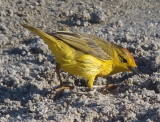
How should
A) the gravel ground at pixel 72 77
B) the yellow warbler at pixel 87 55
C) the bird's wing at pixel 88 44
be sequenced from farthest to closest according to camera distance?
1. the bird's wing at pixel 88 44
2. the yellow warbler at pixel 87 55
3. the gravel ground at pixel 72 77

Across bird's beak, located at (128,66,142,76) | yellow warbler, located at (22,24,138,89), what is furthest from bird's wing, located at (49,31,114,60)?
bird's beak, located at (128,66,142,76)

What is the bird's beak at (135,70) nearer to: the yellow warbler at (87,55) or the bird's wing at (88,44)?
the yellow warbler at (87,55)

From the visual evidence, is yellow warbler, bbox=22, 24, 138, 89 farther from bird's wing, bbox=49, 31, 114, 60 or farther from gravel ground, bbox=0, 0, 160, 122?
gravel ground, bbox=0, 0, 160, 122

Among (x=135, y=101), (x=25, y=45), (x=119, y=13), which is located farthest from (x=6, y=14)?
(x=135, y=101)

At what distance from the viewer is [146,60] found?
7996 mm

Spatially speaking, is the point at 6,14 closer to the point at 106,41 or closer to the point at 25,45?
the point at 25,45

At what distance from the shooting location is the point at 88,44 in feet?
25.7

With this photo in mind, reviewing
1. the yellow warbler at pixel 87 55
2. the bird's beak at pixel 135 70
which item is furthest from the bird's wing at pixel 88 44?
the bird's beak at pixel 135 70

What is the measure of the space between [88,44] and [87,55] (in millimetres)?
209

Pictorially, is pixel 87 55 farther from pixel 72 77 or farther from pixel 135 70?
pixel 135 70

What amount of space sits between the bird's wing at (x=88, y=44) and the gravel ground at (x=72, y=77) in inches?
17.1

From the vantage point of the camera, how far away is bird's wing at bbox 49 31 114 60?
7.59 metres

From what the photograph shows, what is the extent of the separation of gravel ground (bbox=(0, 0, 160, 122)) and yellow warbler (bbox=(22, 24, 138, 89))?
0.24m

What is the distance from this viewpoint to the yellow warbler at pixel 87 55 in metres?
7.44
